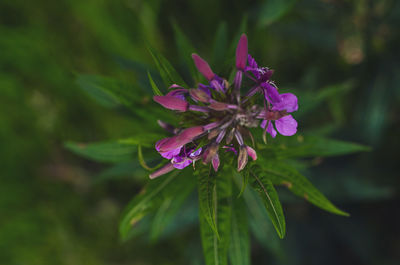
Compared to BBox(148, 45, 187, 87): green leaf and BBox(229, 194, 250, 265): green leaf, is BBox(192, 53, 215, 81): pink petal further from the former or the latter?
BBox(229, 194, 250, 265): green leaf

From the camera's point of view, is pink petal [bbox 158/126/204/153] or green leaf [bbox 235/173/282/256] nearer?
pink petal [bbox 158/126/204/153]

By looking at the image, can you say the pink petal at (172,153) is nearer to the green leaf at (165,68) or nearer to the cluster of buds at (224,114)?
the cluster of buds at (224,114)

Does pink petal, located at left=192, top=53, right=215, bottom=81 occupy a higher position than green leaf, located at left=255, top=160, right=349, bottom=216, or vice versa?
pink petal, located at left=192, top=53, right=215, bottom=81

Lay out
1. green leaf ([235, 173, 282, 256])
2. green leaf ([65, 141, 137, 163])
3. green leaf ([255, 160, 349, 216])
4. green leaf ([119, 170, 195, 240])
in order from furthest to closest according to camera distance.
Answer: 1. green leaf ([235, 173, 282, 256])
2. green leaf ([65, 141, 137, 163])
3. green leaf ([119, 170, 195, 240])
4. green leaf ([255, 160, 349, 216])

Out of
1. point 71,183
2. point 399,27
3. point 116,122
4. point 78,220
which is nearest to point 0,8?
point 116,122

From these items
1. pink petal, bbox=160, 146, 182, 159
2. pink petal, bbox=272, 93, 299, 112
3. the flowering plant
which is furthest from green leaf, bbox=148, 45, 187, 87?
pink petal, bbox=272, 93, 299, 112

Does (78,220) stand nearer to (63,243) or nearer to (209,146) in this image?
(63,243)
